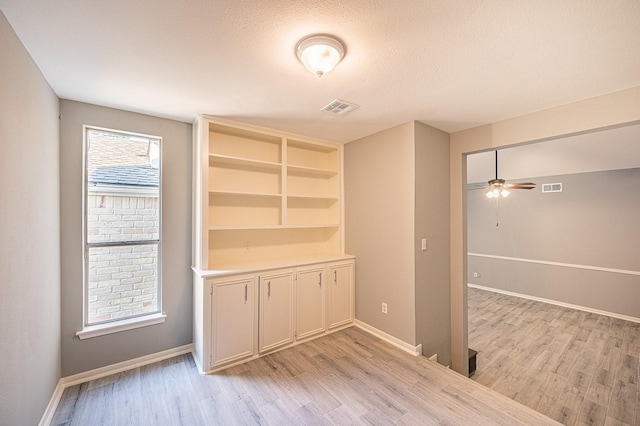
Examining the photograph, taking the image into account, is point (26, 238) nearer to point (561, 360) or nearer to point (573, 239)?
point (561, 360)

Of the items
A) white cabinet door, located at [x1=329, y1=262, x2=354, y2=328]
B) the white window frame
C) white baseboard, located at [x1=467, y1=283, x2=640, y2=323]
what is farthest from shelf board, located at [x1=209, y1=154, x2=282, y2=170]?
white baseboard, located at [x1=467, y1=283, x2=640, y2=323]

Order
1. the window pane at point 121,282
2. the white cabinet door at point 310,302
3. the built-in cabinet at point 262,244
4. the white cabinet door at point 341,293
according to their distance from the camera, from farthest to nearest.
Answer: the white cabinet door at point 341,293 < the white cabinet door at point 310,302 < the built-in cabinet at point 262,244 < the window pane at point 121,282

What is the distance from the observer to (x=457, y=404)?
6.57 ft

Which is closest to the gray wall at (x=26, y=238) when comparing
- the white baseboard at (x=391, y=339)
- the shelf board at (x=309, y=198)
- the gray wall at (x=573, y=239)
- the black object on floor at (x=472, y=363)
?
the shelf board at (x=309, y=198)

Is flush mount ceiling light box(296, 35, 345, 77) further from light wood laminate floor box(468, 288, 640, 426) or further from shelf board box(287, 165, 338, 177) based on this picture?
light wood laminate floor box(468, 288, 640, 426)

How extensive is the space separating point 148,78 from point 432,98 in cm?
228

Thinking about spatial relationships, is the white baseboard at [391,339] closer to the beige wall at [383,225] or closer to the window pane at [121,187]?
the beige wall at [383,225]

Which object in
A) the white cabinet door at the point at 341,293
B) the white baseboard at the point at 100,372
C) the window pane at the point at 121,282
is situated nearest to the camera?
the white baseboard at the point at 100,372

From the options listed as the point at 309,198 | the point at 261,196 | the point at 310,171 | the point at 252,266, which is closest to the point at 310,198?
the point at 309,198

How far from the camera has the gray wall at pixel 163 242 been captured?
88.9 inches

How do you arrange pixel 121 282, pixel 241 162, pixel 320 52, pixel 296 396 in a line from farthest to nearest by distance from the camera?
pixel 241 162
pixel 121 282
pixel 296 396
pixel 320 52

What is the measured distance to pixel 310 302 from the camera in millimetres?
3070

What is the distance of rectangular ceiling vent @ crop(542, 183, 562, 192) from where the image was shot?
5.17 m

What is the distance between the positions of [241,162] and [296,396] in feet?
8.01
